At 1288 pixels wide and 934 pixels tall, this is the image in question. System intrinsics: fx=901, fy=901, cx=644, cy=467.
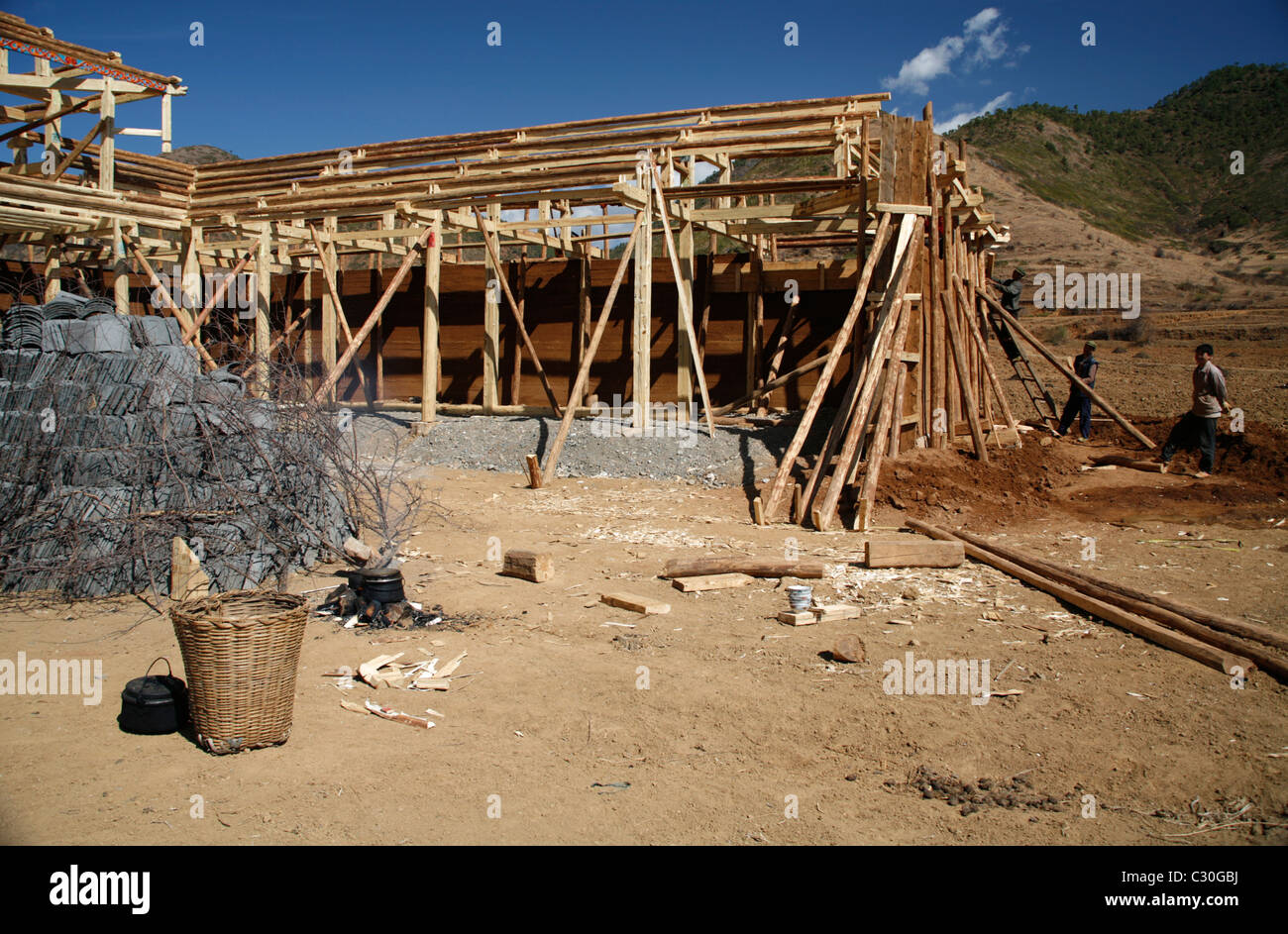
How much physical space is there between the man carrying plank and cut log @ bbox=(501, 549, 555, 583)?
841 centimetres

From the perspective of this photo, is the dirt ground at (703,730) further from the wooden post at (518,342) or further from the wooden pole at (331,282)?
the wooden post at (518,342)

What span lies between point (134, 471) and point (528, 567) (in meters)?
3.12

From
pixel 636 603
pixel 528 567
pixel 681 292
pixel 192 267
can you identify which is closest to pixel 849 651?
pixel 636 603

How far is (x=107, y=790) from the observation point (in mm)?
4000

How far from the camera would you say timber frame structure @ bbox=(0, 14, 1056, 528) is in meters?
10.7

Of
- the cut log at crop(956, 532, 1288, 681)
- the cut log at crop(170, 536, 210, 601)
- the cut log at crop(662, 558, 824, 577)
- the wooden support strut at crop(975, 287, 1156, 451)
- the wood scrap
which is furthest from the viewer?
the wooden support strut at crop(975, 287, 1156, 451)

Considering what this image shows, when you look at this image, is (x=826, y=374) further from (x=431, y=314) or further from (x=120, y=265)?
(x=120, y=265)

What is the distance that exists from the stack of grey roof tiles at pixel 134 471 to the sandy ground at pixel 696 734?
0.41 metres

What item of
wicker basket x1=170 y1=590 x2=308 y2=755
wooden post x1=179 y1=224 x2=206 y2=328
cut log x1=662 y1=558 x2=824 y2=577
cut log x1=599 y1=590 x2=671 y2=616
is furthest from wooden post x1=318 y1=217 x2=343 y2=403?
wicker basket x1=170 y1=590 x2=308 y2=755

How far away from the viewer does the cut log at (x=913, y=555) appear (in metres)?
7.44

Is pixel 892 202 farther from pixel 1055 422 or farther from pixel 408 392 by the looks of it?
pixel 408 392

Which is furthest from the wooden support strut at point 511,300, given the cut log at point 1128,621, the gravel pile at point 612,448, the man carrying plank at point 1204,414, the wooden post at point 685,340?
the man carrying plank at point 1204,414

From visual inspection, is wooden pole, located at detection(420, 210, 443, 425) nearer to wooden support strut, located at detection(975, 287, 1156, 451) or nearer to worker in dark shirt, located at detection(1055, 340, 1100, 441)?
wooden support strut, located at detection(975, 287, 1156, 451)
